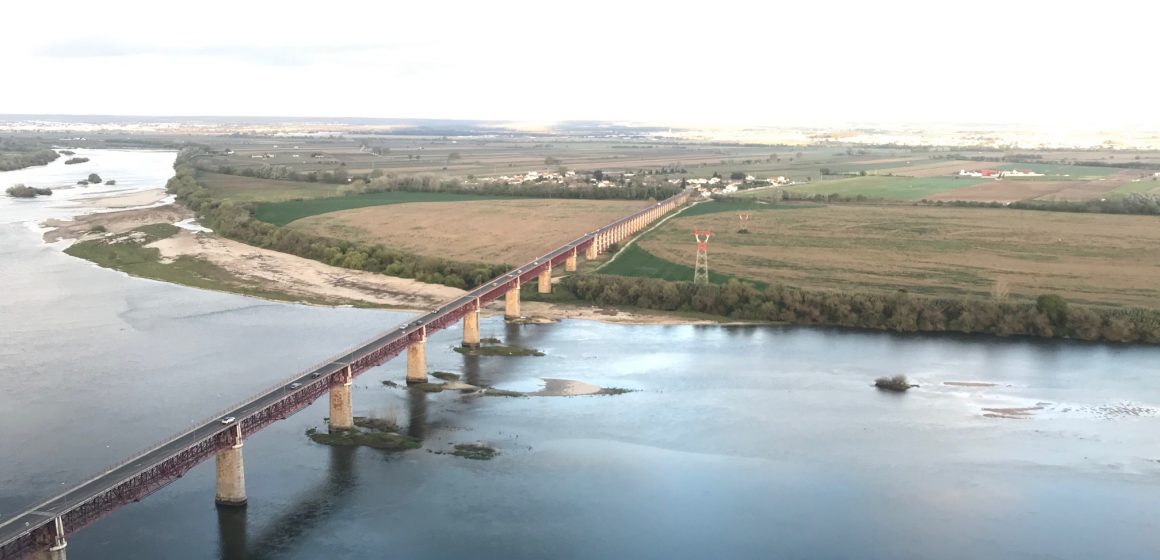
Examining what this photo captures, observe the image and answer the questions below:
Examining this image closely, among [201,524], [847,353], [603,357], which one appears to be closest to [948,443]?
[847,353]

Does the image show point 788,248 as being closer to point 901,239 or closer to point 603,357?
point 901,239

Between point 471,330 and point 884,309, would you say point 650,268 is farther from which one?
point 471,330

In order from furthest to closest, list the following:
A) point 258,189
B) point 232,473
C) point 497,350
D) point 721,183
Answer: point 721,183
point 258,189
point 497,350
point 232,473

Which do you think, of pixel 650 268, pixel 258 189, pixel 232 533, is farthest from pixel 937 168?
pixel 232 533

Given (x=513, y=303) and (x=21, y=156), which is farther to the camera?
(x=21, y=156)

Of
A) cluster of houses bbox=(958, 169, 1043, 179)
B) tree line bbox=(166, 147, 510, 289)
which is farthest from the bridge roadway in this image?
cluster of houses bbox=(958, 169, 1043, 179)

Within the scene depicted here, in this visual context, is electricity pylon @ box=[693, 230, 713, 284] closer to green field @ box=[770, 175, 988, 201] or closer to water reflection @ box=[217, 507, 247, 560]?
water reflection @ box=[217, 507, 247, 560]
